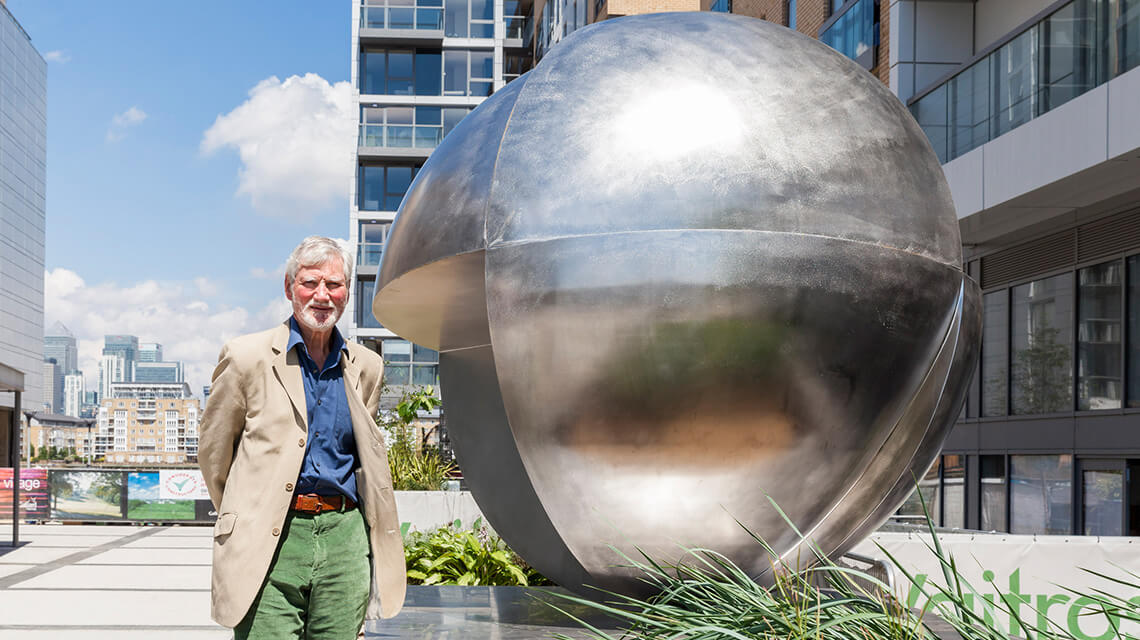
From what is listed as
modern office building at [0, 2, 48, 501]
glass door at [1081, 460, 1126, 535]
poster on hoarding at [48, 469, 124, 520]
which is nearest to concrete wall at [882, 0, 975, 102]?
glass door at [1081, 460, 1126, 535]

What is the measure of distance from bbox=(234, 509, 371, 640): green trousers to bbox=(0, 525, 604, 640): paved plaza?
A: 217cm

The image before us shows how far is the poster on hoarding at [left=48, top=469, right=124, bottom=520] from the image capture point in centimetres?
2800

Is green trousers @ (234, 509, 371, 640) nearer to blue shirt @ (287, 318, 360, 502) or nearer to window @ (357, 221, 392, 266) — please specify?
blue shirt @ (287, 318, 360, 502)

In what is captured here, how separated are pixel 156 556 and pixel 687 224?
1710 centimetres

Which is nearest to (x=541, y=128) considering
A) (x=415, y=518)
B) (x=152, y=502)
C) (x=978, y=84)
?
(x=415, y=518)

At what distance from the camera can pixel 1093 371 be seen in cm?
1652

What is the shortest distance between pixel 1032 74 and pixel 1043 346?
513 cm

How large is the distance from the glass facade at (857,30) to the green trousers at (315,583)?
19.6m

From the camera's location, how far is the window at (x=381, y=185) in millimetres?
47281

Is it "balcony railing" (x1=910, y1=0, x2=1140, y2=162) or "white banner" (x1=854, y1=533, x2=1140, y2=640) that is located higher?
"balcony railing" (x1=910, y1=0, x2=1140, y2=162)

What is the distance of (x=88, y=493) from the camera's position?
92.3ft

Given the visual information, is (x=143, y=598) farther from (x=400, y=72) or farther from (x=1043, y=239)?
(x=400, y=72)

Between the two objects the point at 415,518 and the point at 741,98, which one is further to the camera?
the point at 415,518

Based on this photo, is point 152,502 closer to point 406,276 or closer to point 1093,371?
point 1093,371
